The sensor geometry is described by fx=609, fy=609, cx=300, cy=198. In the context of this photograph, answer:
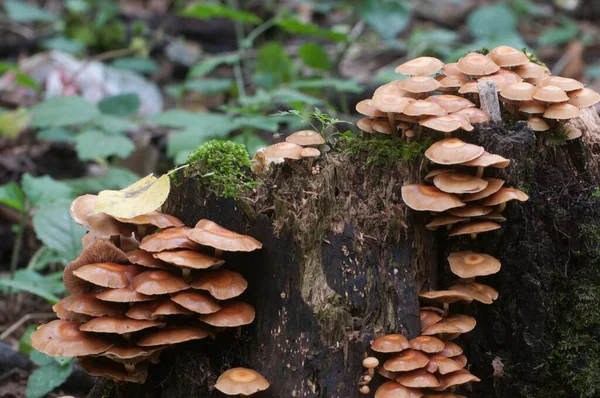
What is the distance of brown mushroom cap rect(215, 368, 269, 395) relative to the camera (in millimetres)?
3518

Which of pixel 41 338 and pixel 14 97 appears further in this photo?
pixel 14 97

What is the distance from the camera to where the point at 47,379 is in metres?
4.74

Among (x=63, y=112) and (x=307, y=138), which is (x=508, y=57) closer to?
(x=307, y=138)

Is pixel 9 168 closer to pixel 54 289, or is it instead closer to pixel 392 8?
pixel 54 289

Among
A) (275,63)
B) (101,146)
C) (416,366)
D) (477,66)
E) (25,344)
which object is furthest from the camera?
(275,63)

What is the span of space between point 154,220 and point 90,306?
0.65 meters

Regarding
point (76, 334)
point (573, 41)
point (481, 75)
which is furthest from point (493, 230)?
point (573, 41)

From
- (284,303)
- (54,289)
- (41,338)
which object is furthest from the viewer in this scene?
(54,289)

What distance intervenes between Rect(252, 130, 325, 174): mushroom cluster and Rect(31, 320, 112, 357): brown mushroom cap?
5.04ft

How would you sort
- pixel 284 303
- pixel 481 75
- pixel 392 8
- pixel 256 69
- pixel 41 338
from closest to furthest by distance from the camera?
pixel 41 338, pixel 284 303, pixel 481 75, pixel 392 8, pixel 256 69

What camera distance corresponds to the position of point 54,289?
5.71 meters

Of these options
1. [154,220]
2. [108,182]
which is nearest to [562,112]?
[154,220]

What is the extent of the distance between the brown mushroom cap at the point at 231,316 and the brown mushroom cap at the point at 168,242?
427mm

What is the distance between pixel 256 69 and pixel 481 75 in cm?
718
